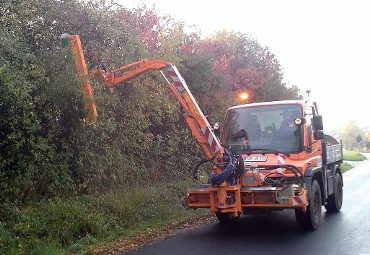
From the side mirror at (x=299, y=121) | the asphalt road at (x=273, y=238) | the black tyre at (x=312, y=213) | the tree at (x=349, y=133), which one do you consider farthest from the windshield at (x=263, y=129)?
the tree at (x=349, y=133)

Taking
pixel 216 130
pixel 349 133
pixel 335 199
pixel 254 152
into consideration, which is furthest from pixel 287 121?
pixel 349 133

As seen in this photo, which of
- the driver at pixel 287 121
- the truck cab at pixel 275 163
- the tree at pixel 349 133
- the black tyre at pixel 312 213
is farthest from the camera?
the tree at pixel 349 133

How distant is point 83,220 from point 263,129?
4.25m

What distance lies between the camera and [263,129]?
10469 millimetres

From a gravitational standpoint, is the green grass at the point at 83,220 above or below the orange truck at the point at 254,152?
below

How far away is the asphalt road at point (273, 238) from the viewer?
8.36 m

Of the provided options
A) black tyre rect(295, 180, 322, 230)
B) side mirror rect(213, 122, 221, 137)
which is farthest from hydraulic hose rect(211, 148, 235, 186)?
black tyre rect(295, 180, 322, 230)

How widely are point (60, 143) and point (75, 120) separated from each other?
0.63 m

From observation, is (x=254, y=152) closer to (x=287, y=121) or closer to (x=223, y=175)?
(x=287, y=121)

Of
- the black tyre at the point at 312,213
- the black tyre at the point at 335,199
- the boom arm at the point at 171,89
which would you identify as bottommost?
the black tyre at the point at 335,199

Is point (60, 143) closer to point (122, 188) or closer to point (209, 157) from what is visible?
point (122, 188)

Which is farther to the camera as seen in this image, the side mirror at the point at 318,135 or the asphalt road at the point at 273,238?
the side mirror at the point at 318,135

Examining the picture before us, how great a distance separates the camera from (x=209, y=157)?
10023mm

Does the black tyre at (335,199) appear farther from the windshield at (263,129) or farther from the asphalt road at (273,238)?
the windshield at (263,129)
